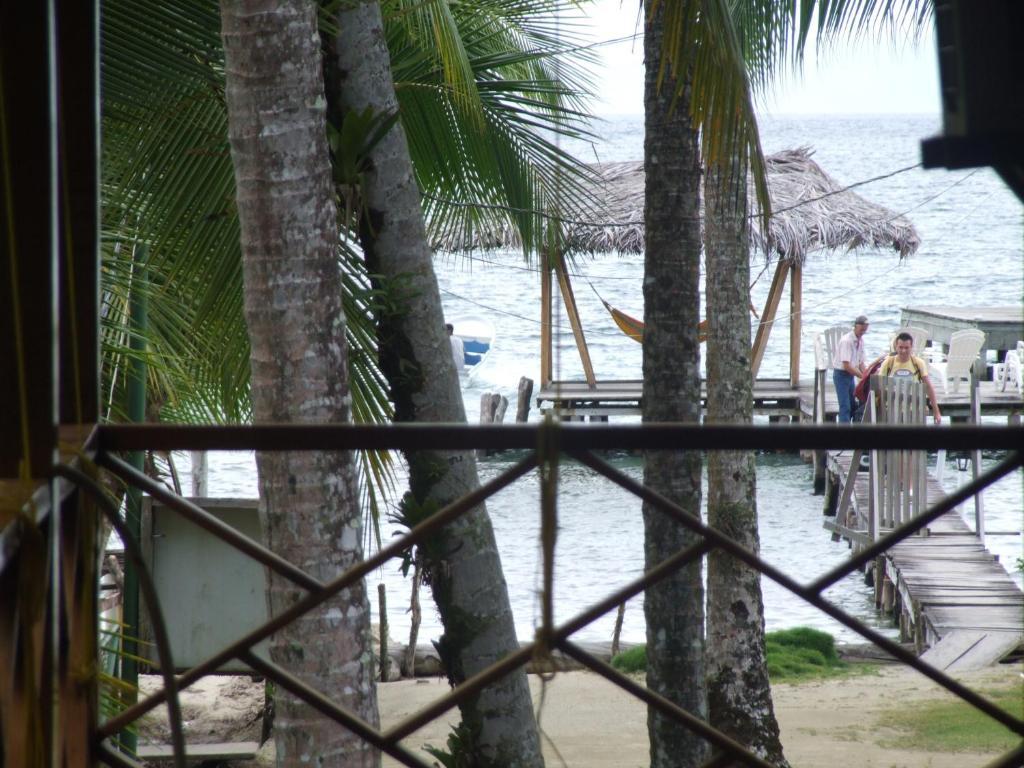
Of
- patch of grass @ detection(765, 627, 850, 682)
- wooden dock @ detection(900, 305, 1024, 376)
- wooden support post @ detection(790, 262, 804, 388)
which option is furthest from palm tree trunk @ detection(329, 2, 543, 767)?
wooden dock @ detection(900, 305, 1024, 376)

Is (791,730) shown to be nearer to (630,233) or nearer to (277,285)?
(277,285)

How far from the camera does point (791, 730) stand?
788 centimetres

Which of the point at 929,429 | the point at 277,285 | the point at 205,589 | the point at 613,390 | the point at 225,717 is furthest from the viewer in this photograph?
the point at 613,390

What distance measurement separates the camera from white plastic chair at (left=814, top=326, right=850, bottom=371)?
17641mm

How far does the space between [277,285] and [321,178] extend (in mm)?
366

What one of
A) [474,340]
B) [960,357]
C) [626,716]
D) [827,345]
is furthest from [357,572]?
[474,340]

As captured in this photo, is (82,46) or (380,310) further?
(380,310)

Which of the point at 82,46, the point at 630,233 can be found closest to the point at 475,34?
the point at 82,46

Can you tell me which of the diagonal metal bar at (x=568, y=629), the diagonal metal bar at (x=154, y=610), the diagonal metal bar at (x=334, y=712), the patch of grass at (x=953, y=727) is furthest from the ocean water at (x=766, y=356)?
the patch of grass at (x=953, y=727)

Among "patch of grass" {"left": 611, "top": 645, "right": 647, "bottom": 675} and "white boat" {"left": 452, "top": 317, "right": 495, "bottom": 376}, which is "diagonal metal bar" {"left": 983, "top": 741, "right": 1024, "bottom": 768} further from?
"white boat" {"left": 452, "top": 317, "right": 495, "bottom": 376}

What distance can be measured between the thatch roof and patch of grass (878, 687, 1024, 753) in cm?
783

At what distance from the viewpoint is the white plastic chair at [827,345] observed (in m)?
17.6

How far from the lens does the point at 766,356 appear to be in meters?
40.2

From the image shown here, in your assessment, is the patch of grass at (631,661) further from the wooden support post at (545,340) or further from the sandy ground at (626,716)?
the wooden support post at (545,340)
